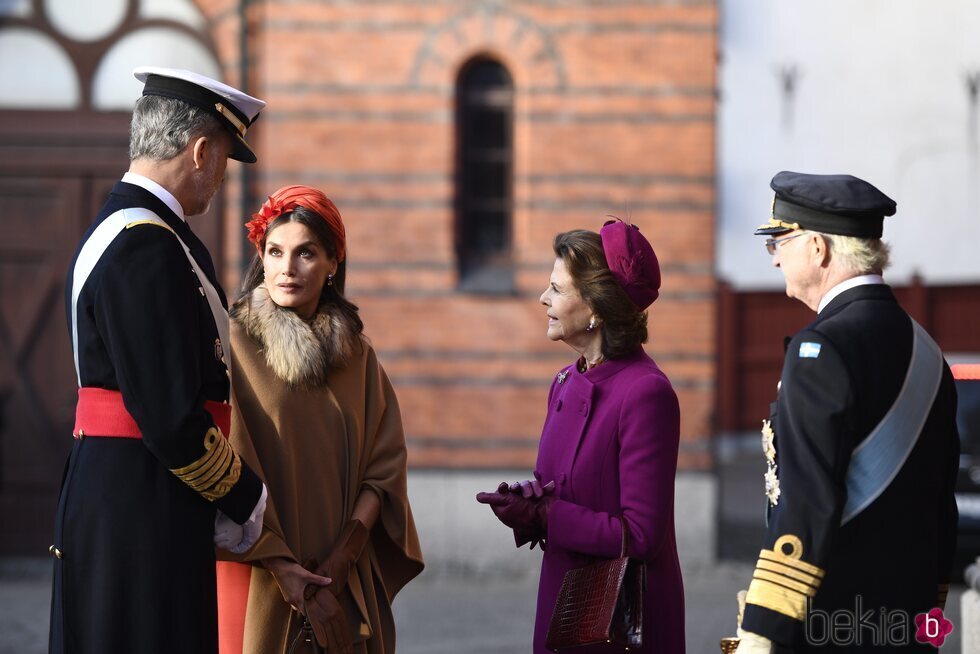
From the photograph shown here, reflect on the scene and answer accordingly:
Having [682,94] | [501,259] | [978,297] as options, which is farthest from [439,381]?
A: [978,297]

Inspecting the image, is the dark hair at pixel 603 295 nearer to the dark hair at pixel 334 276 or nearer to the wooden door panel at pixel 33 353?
the dark hair at pixel 334 276

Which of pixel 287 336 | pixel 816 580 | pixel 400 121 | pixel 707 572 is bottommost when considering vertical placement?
pixel 707 572

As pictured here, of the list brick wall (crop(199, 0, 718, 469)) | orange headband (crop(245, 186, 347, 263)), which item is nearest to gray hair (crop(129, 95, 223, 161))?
orange headband (crop(245, 186, 347, 263))

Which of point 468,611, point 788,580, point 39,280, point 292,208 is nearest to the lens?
point 788,580

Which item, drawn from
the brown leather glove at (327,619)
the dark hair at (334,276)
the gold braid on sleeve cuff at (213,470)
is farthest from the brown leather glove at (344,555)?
the dark hair at (334,276)

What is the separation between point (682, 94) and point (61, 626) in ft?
23.6

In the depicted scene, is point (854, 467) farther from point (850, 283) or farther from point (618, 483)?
point (618, 483)

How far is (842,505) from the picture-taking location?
2.52 m

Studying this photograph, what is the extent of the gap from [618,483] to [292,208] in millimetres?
1209

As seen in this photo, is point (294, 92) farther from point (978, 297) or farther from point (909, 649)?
point (978, 297)

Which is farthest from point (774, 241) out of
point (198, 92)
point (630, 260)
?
point (198, 92)

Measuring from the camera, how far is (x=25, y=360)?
9391mm

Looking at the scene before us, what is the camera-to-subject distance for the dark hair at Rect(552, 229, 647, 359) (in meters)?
3.24

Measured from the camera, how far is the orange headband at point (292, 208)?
342cm
